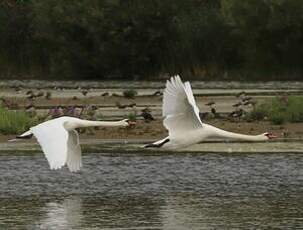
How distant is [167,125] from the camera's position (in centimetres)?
1764

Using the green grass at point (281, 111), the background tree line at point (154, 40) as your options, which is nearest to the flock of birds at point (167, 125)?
the green grass at point (281, 111)

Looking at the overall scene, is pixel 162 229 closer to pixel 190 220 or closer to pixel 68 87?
pixel 190 220

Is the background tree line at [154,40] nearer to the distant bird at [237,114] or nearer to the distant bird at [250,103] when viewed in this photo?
the distant bird at [250,103]

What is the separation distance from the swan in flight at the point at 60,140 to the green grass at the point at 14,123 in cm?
1186

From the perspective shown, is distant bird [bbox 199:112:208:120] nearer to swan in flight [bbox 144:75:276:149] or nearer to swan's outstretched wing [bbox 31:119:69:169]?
swan in flight [bbox 144:75:276:149]

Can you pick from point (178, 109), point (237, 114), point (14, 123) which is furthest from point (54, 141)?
point (237, 114)

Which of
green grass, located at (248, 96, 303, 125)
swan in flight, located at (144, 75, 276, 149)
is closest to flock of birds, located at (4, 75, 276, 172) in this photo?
swan in flight, located at (144, 75, 276, 149)

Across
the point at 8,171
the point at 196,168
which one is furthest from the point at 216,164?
the point at 8,171

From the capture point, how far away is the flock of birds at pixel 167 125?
595 inches

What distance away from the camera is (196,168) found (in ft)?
72.8

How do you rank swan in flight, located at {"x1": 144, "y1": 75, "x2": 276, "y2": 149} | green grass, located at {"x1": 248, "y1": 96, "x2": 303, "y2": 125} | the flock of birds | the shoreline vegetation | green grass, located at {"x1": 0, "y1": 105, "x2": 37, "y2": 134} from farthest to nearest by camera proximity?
green grass, located at {"x1": 248, "y1": 96, "x2": 303, "y2": 125} < the shoreline vegetation < green grass, located at {"x1": 0, "y1": 105, "x2": 37, "y2": 134} < swan in flight, located at {"x1": 144, "y1": 75, "x2": 276, "y2": 149} < the flock of birds

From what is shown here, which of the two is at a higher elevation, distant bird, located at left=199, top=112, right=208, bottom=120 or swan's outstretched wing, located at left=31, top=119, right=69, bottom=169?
swan's outstretched wing, located at left=31, top=119, right=69, bottom=169

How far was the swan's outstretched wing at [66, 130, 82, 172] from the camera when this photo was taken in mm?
16203

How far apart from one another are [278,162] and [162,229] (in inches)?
316
